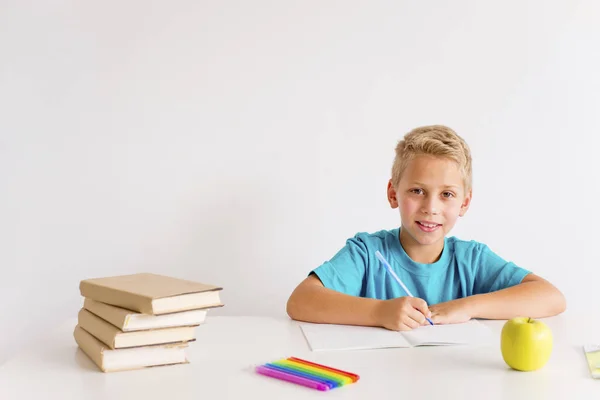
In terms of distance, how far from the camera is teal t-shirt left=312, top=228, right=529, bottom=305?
1804 mm

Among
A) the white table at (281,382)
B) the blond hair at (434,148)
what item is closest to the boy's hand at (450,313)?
the white table at (281,382)

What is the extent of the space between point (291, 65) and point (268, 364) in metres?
1.22

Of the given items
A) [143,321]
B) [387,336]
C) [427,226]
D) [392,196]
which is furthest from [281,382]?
[392,196]

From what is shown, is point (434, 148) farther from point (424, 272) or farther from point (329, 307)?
point (329, 307)

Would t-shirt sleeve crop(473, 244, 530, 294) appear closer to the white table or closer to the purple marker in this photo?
the white table

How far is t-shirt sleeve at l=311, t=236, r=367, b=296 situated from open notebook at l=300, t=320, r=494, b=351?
0.19 m

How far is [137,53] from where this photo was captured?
85.7 inches

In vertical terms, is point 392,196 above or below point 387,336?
above

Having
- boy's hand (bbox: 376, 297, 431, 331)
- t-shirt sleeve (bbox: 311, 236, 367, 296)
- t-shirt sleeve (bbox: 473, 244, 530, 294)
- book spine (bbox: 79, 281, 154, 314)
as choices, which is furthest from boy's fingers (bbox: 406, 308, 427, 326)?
book spine (bbox: 79, 281, 154, 314)

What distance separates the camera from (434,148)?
1.79 m

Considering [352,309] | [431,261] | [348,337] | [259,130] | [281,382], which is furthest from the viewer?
[259,130]

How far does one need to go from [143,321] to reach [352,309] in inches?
20.2

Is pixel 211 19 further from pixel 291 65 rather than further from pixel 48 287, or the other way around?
pixel 48 287

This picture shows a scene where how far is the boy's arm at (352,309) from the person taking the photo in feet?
4.84
